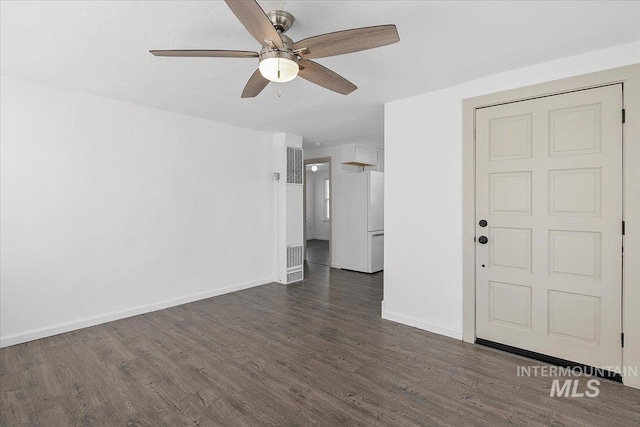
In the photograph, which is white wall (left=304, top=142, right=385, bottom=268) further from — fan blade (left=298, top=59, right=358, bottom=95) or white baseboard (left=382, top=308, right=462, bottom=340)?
fan blade (left=298, top=59, right=358, bottom=95)

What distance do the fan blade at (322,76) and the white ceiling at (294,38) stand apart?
0.90 feet

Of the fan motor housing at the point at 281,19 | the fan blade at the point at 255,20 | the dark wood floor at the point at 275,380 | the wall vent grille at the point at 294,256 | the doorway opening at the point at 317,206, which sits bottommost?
the dark wood floor at the point at 275,380

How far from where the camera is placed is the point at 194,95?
336 cm

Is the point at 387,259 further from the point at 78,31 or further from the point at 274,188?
the point at 78,31

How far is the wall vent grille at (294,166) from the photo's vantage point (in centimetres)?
511

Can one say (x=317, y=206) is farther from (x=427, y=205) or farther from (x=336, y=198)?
(x=427, y=205)

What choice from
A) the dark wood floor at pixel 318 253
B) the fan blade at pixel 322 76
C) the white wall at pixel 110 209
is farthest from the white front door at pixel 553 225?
the dark wood floor at pixel 318 253

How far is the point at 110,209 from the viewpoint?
350 cm

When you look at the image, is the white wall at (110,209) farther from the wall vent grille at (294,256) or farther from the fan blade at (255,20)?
the fan blade at (255,20)

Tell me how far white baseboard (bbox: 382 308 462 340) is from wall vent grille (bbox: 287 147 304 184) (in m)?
2.61

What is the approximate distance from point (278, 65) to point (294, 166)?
3.39 m

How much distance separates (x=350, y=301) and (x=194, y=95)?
317cm

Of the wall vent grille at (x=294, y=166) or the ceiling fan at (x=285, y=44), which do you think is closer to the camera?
the ceiling fan at (x=285, y=44)

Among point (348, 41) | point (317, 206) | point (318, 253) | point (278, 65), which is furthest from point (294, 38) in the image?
point (317, 206)
